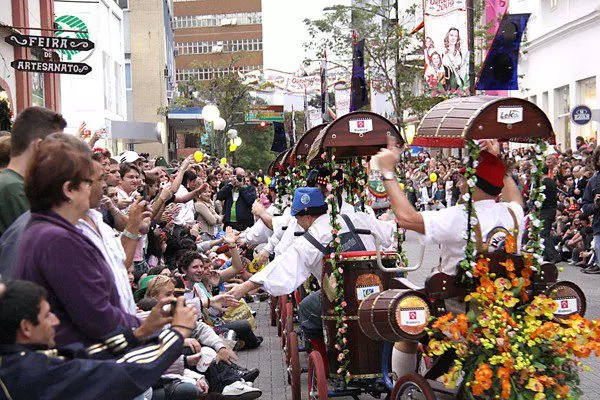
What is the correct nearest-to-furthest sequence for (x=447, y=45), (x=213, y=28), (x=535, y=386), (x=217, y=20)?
1. (x=535, y=386)
2. (x=447, y=45)
3. (x=217, y=20)
4. (x=213, y=28)

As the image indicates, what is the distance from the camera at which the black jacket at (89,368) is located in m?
3.56

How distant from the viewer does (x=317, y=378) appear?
7.35 m

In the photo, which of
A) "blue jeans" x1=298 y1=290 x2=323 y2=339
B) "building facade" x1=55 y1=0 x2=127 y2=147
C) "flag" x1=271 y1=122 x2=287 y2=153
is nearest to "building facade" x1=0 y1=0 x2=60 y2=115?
"building facade" x1=55 y1=0 x2=127 y2=147

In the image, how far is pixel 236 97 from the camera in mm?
50844

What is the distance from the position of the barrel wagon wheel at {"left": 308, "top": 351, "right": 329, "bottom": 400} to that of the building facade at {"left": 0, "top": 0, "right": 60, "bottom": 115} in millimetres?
10921

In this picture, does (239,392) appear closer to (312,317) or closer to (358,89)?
(312,317)

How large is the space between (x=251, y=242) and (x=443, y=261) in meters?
7.18

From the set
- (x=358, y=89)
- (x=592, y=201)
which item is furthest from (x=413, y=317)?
(x=358, y=89)

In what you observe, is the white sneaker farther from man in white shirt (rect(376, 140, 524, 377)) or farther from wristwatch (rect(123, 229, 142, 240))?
wristwatch (rect(123, 229, 142, 240))

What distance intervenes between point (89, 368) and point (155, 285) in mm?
3784

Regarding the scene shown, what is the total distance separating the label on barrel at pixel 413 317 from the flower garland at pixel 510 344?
0.60ft

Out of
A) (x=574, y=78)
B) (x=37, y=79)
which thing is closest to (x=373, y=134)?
(x=37, y=79)

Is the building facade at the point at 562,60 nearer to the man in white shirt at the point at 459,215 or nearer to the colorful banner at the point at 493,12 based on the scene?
the colorful banner at the point at 493,12

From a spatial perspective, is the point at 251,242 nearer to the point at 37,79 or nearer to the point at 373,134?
the point at 373,134
